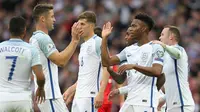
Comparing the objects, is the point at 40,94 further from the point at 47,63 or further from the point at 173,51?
the point at 173,51

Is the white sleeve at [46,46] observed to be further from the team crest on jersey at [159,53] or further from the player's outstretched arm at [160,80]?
the player's outstretched arm at [160,80]

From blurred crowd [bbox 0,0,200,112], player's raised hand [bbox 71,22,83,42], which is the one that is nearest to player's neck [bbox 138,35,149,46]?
player's raised hand [bbox 71,22,83,42]

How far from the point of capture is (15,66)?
12.6 metres

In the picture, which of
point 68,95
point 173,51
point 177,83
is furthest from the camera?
point 68,95

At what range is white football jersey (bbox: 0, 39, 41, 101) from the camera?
12.6 m

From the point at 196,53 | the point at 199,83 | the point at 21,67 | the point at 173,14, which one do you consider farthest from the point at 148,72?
the point at 173,14

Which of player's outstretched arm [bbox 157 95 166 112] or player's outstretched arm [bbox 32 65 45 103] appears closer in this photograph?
player's outstretched arm [bbox 32 65 45 103]

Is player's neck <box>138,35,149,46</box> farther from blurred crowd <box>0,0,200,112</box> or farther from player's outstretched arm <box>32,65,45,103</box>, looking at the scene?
blurred crowd <box>0,0,200,112</box>

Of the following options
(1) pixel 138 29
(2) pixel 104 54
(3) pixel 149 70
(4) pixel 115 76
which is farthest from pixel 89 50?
(3) pixel 149 70

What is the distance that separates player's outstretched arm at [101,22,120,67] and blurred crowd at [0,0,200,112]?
10421 millimetres

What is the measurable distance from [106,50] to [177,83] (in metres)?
1.76

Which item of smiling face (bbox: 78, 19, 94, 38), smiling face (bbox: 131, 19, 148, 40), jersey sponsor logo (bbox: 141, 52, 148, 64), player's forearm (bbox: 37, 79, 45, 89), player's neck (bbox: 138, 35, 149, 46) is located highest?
smiling face (bbox: 78, 19, 94, 38)

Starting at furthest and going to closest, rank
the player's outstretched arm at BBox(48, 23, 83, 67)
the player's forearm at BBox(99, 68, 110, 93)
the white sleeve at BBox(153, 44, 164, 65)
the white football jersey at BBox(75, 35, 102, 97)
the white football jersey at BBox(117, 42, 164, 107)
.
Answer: the white football jersey at BBox(75, 35, 102, 97)
the player's forearm at BBox(99, 68, 110, 93)
the player's outstretched arm at BBox(48, 23, 83, 67)
the white football jersey at BBox(117, 42, 164, 107)
the white sleeve at BBox(153, 44, 164, 65)

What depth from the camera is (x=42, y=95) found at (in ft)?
42.1
